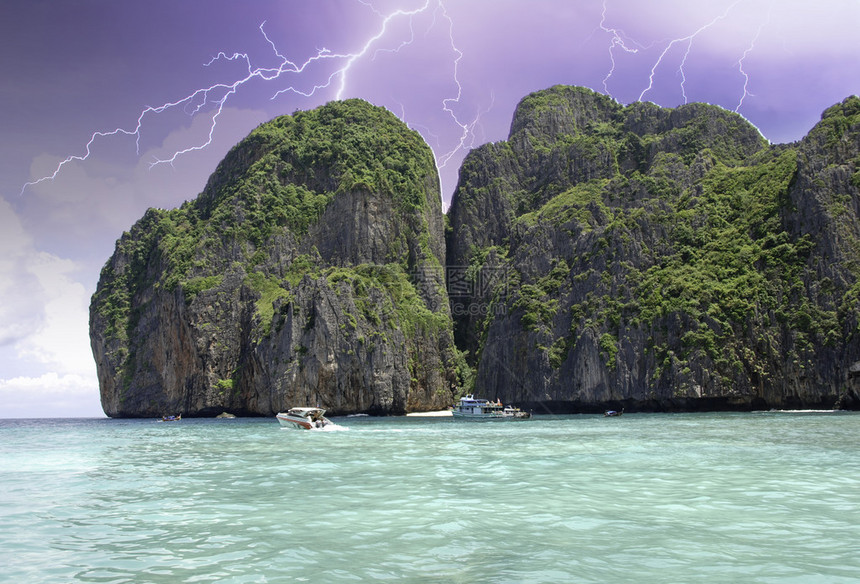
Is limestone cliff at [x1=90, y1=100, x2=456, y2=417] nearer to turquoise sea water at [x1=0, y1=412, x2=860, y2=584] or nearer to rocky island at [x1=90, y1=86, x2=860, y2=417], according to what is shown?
rocky island at [x1=90, y1=86, x2=860, y2=417]

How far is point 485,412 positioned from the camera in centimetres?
8038

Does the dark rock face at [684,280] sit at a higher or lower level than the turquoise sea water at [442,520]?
higher

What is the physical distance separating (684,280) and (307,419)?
60.6 meters

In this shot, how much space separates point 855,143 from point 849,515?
88654 mm

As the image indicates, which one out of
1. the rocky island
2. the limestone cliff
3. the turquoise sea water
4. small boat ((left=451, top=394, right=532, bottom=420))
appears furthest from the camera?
the limestone cliff

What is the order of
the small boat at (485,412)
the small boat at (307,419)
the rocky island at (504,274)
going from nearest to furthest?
the small boat at (307,419) < the small boat at (485,412) < the rocky island at (504,274)

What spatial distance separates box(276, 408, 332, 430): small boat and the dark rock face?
4843 cm

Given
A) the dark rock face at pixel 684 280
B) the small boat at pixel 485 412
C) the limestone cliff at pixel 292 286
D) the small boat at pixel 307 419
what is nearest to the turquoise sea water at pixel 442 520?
the small boat at pixel 307 419

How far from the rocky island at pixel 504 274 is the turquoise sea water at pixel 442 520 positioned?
2386 inches

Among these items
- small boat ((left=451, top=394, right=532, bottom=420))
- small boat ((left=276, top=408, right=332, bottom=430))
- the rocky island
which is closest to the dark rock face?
the rocky island

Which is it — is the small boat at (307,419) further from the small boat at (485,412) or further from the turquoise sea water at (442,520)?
the small boat at (485,412)

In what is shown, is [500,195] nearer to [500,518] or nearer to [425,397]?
[425,397]

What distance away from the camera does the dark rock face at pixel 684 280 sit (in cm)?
7694

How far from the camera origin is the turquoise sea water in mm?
9148
